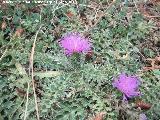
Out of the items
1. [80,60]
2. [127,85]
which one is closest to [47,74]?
[80,60]

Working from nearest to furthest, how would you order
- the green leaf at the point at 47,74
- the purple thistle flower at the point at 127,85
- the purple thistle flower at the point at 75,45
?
the purple thistle flower at the point at 127,85 → the purple thistle flower at the point at 75,45 → the green leaf at the point at 47,74

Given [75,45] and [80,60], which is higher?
[75,45]

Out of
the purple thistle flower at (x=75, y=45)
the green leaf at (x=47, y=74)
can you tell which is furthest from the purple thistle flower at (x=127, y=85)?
the green leaf at (x=47, y=74)

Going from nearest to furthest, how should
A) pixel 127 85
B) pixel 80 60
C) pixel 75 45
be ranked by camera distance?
1. pixel 127 85
2. pixel 75 45
3. pixel 80 60

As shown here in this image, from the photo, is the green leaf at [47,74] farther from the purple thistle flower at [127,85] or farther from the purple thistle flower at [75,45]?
the purple thistle flower at [127,85]

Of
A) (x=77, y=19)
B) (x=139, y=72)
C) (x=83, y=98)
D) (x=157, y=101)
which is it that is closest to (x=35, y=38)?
(x=77, y=19)

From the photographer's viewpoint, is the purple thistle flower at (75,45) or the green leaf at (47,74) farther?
the green leaf at (47,74)

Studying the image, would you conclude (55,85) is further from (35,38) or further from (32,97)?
(35,38)

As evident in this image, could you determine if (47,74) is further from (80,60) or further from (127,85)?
(127,85)
